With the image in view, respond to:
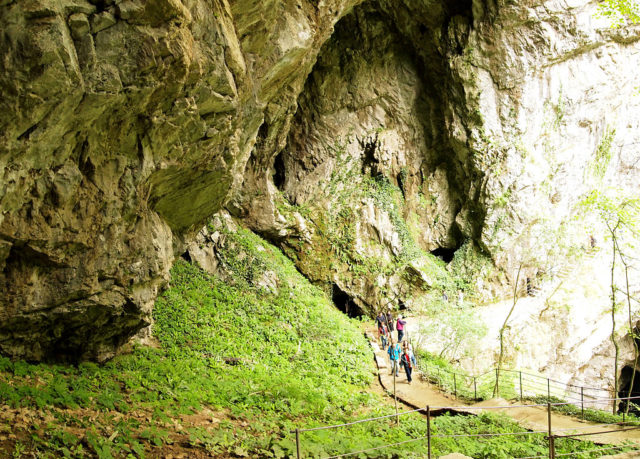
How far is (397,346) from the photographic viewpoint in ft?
47.3

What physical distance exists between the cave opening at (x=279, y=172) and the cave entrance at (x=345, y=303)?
275 inches

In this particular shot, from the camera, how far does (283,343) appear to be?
1434cm

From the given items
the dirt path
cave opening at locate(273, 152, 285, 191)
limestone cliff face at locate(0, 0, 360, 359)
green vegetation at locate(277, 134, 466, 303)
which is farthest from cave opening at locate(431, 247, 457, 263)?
limestone cliff face at locate(0, 0, 360, 359)

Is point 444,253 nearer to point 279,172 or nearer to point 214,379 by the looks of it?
point 279,172

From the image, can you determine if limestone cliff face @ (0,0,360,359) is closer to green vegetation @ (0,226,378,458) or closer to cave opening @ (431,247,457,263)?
green vegetation @ (0,226,378,458)

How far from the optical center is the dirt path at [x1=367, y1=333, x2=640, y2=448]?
9453 mm

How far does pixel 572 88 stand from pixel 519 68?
3.35m

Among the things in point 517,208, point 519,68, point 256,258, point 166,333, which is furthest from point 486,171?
point 166,333

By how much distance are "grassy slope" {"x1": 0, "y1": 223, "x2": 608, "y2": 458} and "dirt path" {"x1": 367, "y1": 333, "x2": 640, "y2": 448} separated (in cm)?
64

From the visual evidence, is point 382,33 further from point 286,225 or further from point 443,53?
point 286,225

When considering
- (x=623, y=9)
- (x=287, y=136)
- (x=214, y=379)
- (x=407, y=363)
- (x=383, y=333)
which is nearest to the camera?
(x=214, y=379)

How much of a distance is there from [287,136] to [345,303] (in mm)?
10211

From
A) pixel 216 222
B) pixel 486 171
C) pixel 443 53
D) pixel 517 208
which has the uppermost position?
pixel 443 53

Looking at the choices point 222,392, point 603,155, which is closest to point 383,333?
point 222,392
